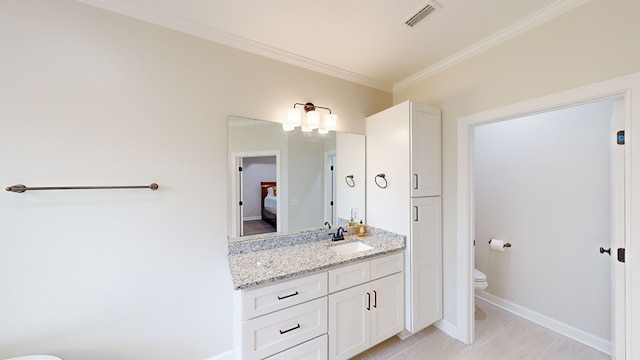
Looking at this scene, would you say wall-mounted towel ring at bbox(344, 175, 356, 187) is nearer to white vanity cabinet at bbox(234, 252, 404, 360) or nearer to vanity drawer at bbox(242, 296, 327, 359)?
white vanity cabinet at bbox(234, 252, 404, 360)

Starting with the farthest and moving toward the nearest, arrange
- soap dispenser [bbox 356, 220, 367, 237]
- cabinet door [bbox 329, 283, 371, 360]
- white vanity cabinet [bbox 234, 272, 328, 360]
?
soap dispenser [bbox 356, 220, 367, 237]
cabinet door [bbox 329, 283, 371, 360]
white vanity cabinet [bbox 234, 272, 328, 360]

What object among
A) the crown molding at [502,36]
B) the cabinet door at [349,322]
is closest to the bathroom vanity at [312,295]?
the cabinet door at [349,322]

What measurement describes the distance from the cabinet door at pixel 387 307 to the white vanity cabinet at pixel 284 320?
1.59ft

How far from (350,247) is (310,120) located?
50.7 inches

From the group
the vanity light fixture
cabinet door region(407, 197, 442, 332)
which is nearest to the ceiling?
the vanity light fixture

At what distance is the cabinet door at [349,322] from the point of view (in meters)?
1.60

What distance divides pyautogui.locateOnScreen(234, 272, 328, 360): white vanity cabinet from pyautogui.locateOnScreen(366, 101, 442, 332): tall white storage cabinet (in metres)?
0.90

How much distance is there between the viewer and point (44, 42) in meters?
1.25

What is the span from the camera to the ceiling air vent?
4.68 ft

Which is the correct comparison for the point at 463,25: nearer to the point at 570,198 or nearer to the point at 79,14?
the point at 570,198

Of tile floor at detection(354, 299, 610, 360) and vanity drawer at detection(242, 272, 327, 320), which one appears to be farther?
tile floor at detection(354, 299, 610, 360)

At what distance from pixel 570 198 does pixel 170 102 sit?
3626 millimetres

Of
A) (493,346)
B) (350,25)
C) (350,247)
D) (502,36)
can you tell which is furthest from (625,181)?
(350,25)

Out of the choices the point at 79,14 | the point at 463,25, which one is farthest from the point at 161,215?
the point at 463,25
